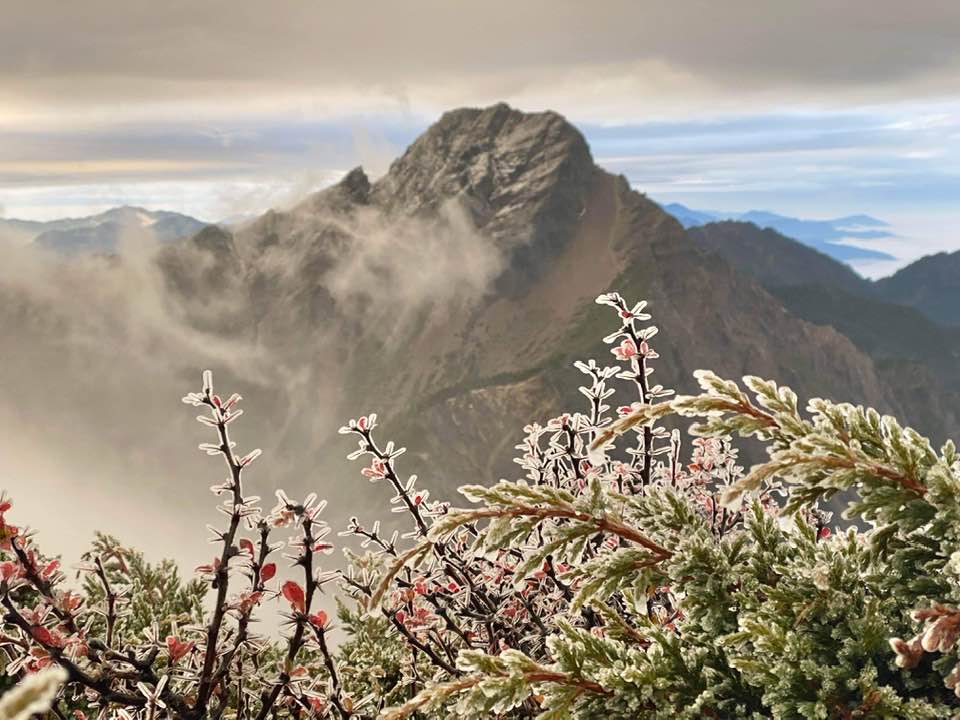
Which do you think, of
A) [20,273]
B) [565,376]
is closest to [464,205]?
[565,376]

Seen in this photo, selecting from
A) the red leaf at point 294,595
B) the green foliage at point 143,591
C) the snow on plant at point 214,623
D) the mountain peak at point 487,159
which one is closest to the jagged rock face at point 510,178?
the mountain peak at point 487,159

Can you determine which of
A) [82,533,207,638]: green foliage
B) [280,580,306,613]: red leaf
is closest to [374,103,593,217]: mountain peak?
[82,533,207,638]: green foliage

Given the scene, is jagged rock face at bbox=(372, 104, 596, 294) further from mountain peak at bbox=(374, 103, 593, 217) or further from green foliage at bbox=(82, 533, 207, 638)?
green foliage at bbox=(82, 533, 207, 638)

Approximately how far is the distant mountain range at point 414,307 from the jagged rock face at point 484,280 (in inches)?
17.1

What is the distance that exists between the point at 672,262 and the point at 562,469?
6195 inches

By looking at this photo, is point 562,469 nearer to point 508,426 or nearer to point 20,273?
point 508,426

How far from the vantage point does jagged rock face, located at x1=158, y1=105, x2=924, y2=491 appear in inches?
5886

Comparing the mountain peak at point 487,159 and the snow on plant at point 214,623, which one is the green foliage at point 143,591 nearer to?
the snow on plant at point 214,623

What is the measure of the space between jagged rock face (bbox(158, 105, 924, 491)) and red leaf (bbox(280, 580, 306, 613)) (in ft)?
451

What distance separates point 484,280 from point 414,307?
17192 millimetres

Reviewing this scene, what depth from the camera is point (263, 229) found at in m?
173

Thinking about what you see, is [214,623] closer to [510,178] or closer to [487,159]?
[510,178]

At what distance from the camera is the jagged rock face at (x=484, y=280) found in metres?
150

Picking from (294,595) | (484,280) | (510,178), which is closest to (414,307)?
(484,280)
